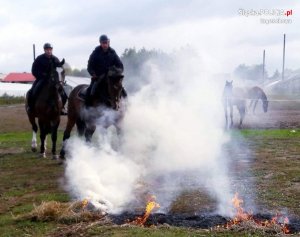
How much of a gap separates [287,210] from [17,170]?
824 cm

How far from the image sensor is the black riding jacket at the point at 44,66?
15195 mm

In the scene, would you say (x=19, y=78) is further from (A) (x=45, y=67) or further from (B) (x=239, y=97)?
(A) (x=45, y=67)

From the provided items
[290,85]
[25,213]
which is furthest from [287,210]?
[290,85]

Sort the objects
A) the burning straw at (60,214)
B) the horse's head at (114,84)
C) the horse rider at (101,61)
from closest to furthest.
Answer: the burning straw at (60,214) → the horse's head at (114,84) → the horse rider at (101,61)

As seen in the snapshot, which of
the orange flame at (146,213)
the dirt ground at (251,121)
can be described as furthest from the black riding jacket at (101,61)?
the dirt ground at (251,121)

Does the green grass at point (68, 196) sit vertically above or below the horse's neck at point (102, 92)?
below

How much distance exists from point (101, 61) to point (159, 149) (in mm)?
3160

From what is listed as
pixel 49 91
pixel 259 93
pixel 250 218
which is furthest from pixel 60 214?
pixel 259 93

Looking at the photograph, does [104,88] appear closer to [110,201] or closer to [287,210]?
[110,201]

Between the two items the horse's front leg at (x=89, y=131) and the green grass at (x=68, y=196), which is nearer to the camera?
the green grass at (x=68, y=196)

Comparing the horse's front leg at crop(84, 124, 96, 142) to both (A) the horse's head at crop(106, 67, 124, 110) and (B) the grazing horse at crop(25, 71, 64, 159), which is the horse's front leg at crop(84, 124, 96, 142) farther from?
(B) the grazing horse at crop(25, 71, 64, 159)

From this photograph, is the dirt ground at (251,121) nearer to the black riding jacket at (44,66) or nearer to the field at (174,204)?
the field at (174,204)

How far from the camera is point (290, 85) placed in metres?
66.4

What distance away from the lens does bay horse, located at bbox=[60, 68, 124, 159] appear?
13.2 meters
